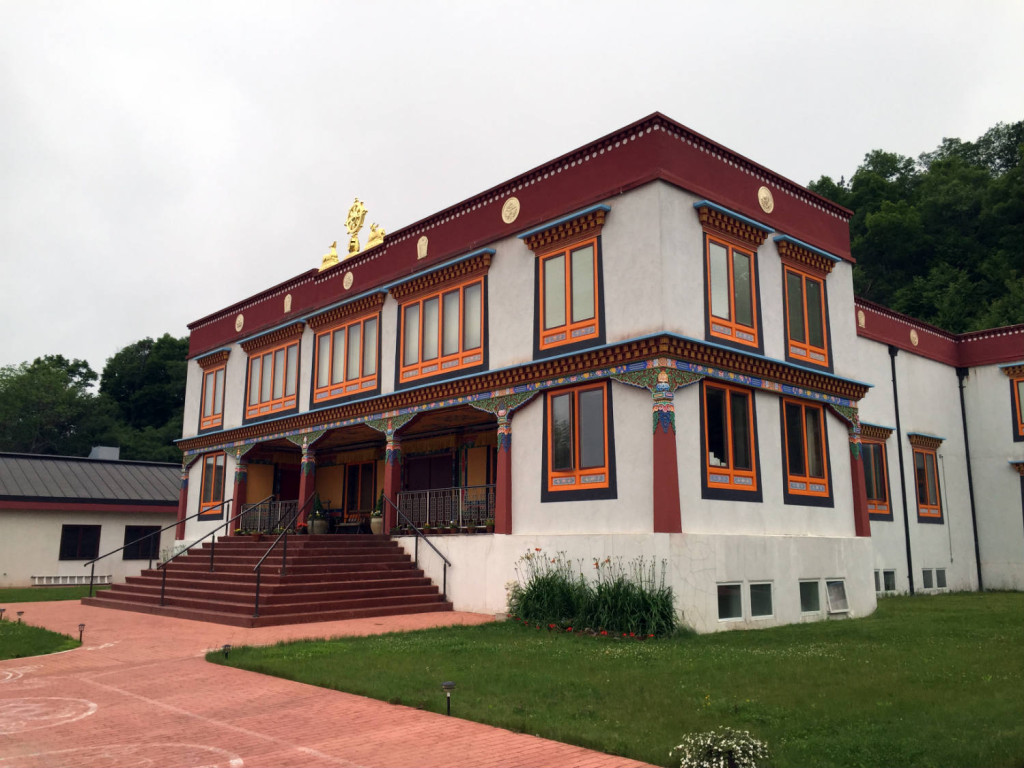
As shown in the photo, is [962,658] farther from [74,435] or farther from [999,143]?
[74,435]

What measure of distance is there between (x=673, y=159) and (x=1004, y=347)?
16.4m

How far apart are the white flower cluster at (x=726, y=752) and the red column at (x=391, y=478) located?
52.6 feet

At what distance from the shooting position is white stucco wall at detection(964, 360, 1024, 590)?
2612 cm

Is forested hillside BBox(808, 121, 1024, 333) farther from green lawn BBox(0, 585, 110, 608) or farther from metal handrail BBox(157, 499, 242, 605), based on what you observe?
green lawn BBox(0, 585, 110, 608)

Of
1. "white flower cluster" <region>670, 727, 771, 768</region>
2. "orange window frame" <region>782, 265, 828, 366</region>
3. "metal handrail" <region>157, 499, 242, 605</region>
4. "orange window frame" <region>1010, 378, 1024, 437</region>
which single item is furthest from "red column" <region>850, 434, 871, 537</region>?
"metal handrail" <region>157, 499, 242, 605</region>

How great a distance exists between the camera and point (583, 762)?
670 cm

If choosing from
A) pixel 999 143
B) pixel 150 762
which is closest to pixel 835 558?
pixel 150 762

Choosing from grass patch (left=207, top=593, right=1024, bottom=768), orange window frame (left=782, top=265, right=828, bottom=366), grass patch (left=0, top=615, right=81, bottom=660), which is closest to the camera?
grass patch (left=207, top=593, right=1024, bottom=768)

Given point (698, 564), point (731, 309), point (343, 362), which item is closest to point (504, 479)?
point (698, 564)

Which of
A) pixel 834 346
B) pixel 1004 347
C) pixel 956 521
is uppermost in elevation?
pixel 1004 347

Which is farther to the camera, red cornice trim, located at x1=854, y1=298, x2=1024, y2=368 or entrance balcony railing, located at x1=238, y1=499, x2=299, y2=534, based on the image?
red cornice trim, located at x1=854, y1=298, x2=1024, y2=368

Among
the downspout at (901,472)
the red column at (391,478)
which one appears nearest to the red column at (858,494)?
the downspout at (901,472)

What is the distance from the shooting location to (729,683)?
371 inches

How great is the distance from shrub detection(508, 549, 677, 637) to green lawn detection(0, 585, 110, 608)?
1430 centimetres
